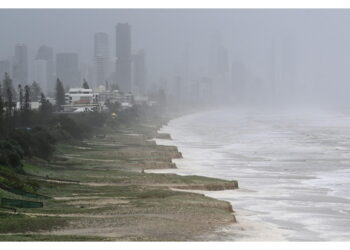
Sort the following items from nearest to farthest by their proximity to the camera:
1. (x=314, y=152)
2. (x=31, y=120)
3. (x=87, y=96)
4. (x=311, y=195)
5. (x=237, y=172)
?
(x=311, y=195) → (x=237, y=172) → (x=314, y=152) → (x=31, y=120) → (x=87, y=96)

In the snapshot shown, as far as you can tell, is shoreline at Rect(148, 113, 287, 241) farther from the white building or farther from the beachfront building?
the white building

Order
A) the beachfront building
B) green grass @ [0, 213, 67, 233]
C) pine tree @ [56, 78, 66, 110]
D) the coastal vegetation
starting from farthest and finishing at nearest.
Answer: the beachfront building, pine tree @ [56, 78, 66, 110], the coastal vegetation, green grass @ [0, 213, 67, 233]

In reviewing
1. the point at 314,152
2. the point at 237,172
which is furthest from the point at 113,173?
the point at 314,152

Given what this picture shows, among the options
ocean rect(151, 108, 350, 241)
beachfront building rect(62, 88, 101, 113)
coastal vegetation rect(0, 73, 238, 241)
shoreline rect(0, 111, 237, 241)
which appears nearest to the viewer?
shoreline rect(0, 111, 237, 241)

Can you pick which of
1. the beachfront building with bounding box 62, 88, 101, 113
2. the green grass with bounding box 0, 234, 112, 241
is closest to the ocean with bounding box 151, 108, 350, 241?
the green grass with bounding box 0, 234, 112, 241

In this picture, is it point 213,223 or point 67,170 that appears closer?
point 213,223

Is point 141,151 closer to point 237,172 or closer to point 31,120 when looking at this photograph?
point 237,172

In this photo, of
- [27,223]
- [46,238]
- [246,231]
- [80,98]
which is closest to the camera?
[46,238]

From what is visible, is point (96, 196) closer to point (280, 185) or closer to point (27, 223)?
point (27, 223)

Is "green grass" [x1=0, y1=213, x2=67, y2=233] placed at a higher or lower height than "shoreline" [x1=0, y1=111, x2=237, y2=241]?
higher

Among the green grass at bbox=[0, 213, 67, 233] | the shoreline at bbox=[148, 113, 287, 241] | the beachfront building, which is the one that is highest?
the green grass at bbox=[0, 213, 67, 233]

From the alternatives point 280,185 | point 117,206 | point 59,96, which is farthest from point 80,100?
point 117,206
